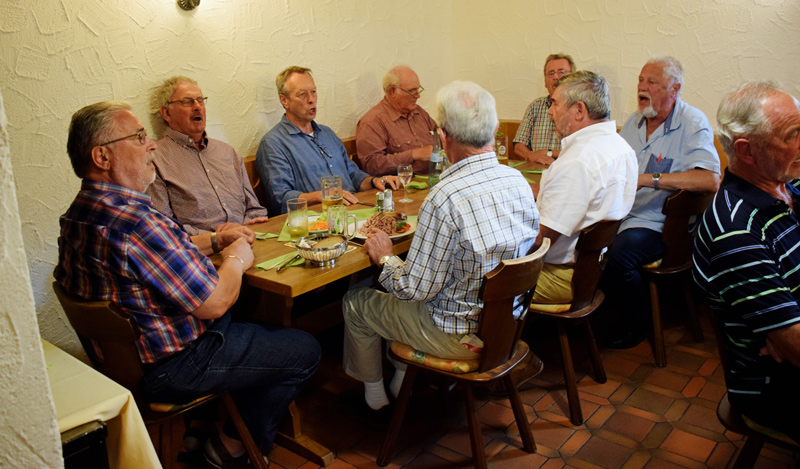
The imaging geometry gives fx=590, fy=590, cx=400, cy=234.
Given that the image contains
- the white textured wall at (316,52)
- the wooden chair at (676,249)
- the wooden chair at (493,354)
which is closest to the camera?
the wooden chair at (493,354)

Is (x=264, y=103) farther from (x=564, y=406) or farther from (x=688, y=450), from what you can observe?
(x=688, y=450)

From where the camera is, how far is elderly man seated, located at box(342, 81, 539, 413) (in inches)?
71.1

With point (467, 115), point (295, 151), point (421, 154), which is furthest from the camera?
point (421, 154)

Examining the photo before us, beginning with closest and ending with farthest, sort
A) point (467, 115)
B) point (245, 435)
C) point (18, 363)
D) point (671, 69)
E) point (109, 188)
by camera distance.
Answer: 1. point (18, 363)
2. point (109, 188)
3. point (467, 115)
4. point (245, 435)
5. point (671, 69)

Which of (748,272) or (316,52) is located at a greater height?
(316,52)

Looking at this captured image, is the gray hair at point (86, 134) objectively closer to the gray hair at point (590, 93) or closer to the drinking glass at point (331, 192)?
the drinking glass at point (331, 192)

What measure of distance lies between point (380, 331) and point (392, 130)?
202 cm

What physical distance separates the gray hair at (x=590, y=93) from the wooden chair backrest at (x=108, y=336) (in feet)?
6.11

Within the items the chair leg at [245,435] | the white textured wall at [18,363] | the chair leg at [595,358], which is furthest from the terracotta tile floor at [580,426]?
the white textured wall at [18,363]

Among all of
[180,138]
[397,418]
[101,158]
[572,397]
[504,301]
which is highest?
[101,158]

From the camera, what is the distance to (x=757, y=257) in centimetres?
150

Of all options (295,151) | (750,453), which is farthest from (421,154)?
(750,453)

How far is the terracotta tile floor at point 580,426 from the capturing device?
2.16 m

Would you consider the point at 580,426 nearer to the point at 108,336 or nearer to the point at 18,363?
the point at 108,336
